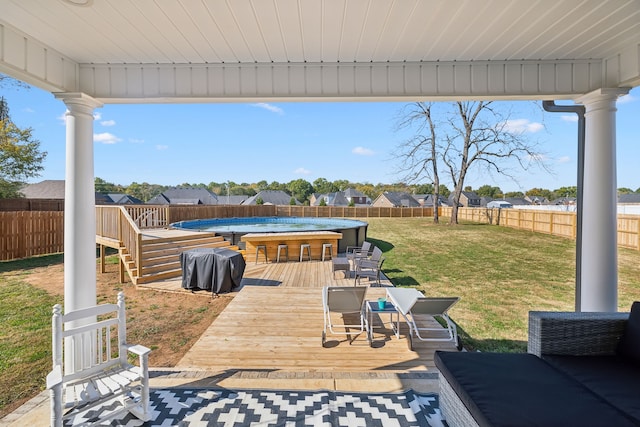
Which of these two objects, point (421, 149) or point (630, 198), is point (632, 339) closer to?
point (421, 149)

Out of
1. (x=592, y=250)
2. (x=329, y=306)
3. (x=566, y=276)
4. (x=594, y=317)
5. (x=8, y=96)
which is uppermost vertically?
(x=8, y=96)

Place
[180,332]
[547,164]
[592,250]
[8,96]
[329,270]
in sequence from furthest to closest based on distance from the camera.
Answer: [547,164] < [8,96] < [329,270] < [180,332] < [592,250]

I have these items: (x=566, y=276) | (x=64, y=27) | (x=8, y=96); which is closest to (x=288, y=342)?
(x=64, y=27)

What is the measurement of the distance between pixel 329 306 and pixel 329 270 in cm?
436

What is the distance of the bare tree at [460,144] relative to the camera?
20047mm

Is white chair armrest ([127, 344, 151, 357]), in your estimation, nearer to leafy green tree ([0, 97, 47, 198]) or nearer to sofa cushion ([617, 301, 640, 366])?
sofa cushion ([617, 301, 640, 366])

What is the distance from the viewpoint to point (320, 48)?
255cm

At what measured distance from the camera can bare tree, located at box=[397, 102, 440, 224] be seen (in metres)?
21.9

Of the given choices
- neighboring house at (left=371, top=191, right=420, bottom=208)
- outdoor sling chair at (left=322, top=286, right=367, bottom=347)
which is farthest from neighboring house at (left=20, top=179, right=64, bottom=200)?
neighboring house at (left=371, top=191, right=420, bottom=208)

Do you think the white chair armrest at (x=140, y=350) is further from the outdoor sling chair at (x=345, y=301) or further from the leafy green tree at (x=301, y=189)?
the leafy green tree at (x=301, y=189)

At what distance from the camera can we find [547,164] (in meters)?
17.7

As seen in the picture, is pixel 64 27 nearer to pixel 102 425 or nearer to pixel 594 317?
pixel 102 425

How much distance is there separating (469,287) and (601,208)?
5.99 m

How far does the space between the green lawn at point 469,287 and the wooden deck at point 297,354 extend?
165cm
